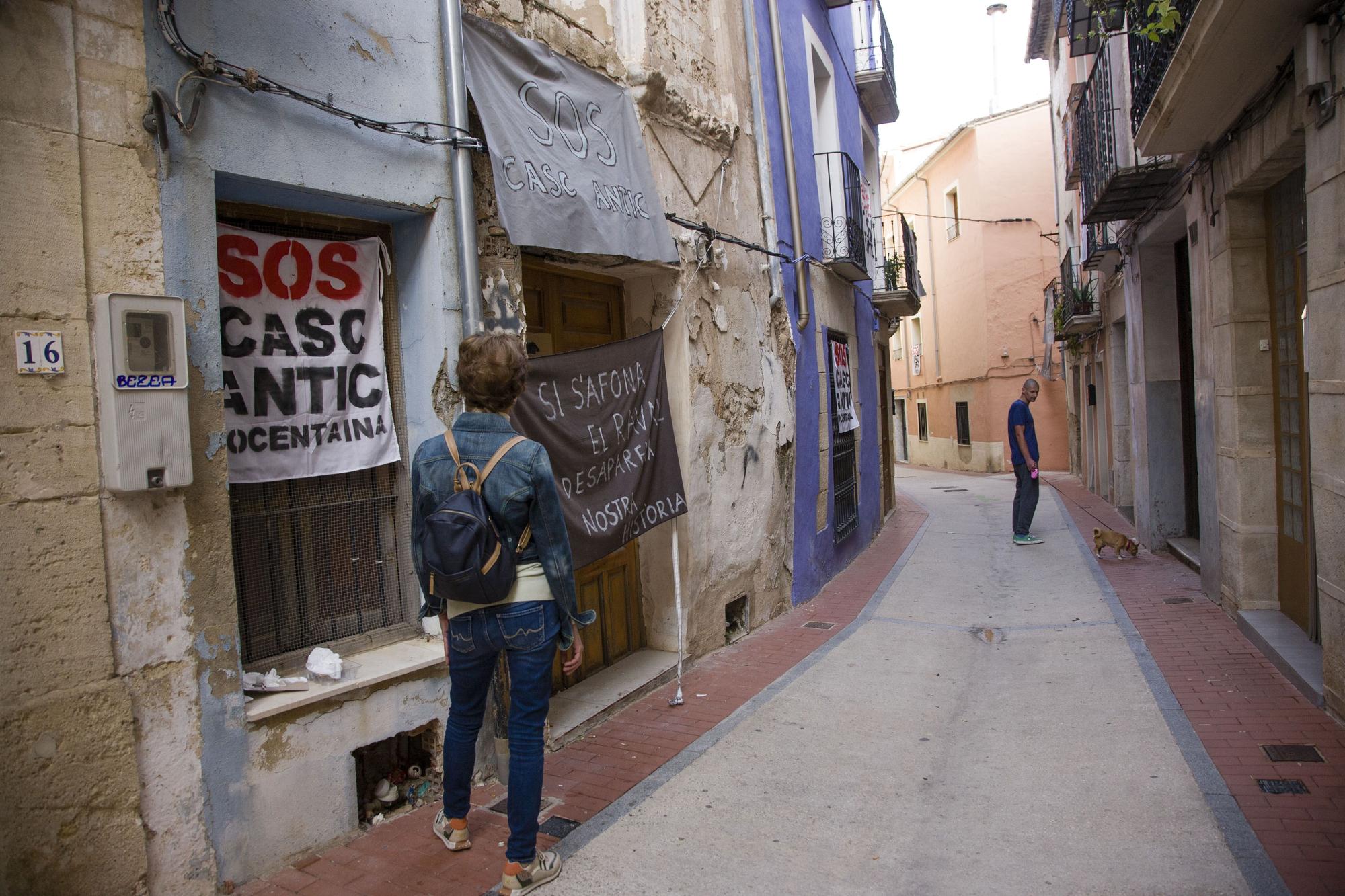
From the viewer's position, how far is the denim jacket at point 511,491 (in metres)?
3.13

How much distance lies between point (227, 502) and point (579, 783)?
6.81 feet

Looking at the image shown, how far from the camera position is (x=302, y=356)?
3.85 meters

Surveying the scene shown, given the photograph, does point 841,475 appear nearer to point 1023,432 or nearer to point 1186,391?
point 1023,432

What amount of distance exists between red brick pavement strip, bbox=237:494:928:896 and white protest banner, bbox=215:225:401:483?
5.15ft

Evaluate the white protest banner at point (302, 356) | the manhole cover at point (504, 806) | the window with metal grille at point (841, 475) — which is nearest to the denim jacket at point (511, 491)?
the white protest banner at point (302, 356)

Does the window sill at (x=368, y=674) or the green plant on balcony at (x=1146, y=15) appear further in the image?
the green plant on balcony at (x=1146, y=15)

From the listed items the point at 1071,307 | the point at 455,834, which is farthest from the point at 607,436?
the point at 1071,307

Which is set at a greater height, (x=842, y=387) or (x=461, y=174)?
(x=461, y=174)

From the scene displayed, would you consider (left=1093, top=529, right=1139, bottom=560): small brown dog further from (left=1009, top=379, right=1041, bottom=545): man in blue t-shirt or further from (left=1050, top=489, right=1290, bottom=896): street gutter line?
(left=1050, top=489, right=1290, bottom=896): street gutter line

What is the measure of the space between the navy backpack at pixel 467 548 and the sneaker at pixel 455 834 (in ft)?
3.29

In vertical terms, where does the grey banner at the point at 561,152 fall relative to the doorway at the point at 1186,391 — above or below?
above

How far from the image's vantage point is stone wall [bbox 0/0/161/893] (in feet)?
9.04

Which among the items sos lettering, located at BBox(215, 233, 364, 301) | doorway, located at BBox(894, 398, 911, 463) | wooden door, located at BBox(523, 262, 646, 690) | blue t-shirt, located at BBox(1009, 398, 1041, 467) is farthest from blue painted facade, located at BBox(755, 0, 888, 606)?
doorway, located at BBox(894, 398, 911, 463)

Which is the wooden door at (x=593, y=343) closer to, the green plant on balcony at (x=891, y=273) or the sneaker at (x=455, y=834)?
the sneaker at (x=455, y=834)
